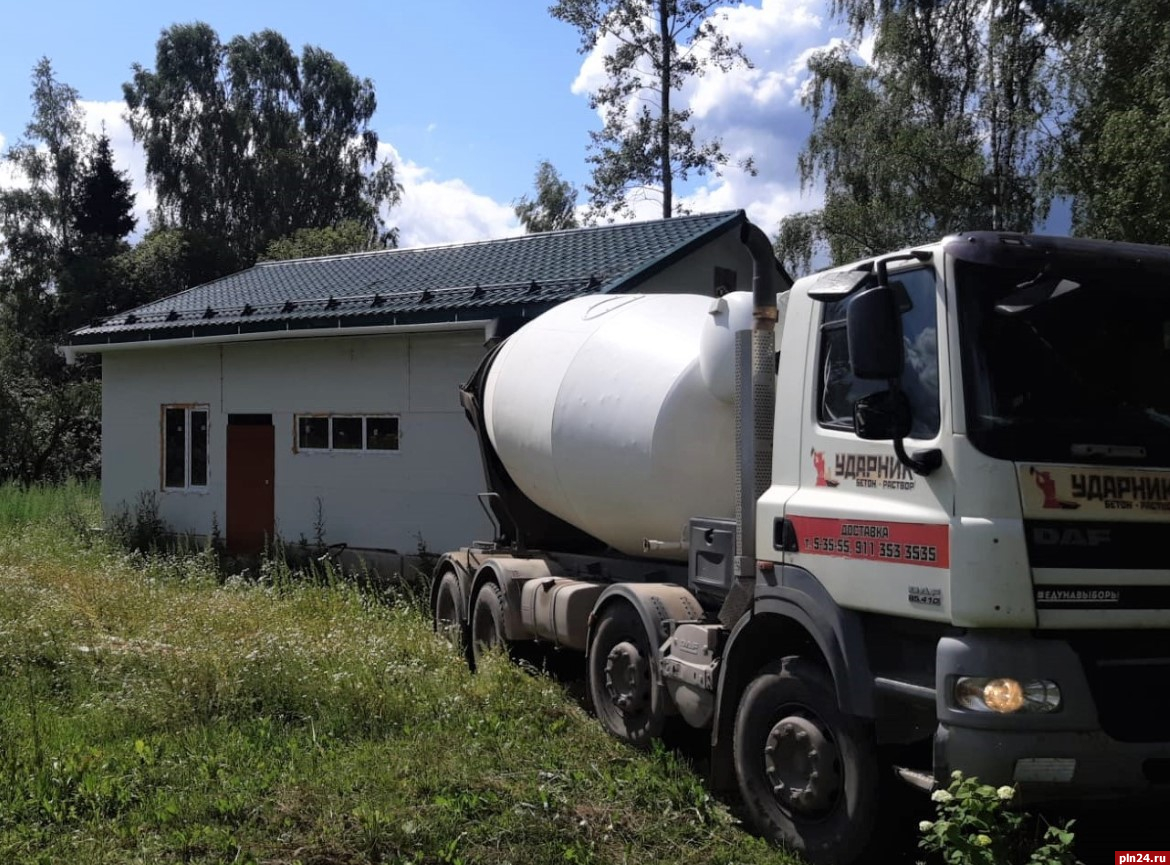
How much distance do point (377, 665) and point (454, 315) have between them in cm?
567

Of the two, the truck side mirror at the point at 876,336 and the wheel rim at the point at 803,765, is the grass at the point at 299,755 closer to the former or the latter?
the wheel rim at the point at 803,765

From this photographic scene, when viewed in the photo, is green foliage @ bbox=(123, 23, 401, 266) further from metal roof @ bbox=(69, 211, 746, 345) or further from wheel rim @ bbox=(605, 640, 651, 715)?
wheel rim @ bbox=(605, 640, 651, 715)

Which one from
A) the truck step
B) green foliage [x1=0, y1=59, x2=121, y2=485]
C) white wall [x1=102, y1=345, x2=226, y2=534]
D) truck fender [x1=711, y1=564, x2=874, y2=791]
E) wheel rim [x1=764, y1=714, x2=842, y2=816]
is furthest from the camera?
green foliage [x1=0, y1=59, x2=121, y2=485]

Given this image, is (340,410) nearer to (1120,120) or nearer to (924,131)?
(1120,120)

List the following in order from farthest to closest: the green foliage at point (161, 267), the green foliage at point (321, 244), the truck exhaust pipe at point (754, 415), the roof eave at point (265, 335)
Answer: the green foliage at point (161, 267)
the green foliage at point (321, 244)
the roof eave at point (265, 335)
the truck exhaust pipe at point (754, 415)

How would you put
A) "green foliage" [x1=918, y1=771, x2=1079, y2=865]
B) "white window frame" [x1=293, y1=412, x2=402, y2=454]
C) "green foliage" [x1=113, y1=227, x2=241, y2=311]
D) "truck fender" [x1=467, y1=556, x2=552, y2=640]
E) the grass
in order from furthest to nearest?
"green foliage" [x1=113, y1=227, x2=241, y2=311], "white window frame" [x1=293, y1=412, x2=402, y2=454], "truck fender" [x1=467, y1=556, x2=552, y2=640], the grass, "green foliage" [x1=918, y1=771, x2=1079, y2=865]

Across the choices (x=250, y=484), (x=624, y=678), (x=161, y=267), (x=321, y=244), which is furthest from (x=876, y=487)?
(x=161, y=267)

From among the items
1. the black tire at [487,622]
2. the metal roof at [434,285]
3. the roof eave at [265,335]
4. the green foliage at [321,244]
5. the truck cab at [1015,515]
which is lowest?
the black tire at [487,622]

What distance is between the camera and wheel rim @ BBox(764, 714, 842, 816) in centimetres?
501

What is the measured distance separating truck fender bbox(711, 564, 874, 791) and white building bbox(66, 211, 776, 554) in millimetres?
6678

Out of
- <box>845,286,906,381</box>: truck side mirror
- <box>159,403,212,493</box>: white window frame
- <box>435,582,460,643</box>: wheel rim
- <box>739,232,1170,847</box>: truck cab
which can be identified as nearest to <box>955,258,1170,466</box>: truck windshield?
<box>739,232,1170,847</box>: truck cab

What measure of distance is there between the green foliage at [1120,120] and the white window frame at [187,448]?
1385 cm

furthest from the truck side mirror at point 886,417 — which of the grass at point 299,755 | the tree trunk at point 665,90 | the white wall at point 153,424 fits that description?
the tree trunk at point 665,90

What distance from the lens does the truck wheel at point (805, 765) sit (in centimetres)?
482
